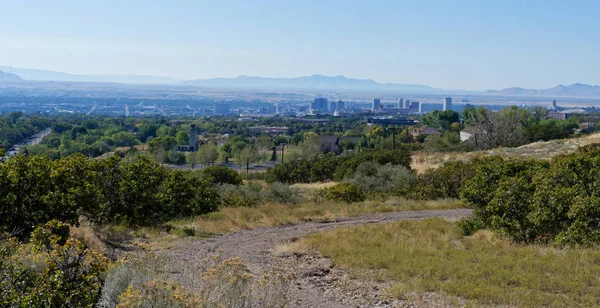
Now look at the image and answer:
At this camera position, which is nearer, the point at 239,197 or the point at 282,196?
the point at 239,197

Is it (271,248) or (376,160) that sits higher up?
(271,248)

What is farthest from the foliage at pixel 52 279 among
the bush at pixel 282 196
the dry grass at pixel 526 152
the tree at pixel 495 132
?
the tree at pixel 495 132

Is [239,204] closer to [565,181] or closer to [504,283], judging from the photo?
[565,181]

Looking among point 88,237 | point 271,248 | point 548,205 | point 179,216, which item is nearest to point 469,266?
point 548,205

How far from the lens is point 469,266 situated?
8.89m

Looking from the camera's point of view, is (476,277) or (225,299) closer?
(225,299)

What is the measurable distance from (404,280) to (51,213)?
638cm

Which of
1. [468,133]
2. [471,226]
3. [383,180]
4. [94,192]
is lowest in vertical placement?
[468,133]

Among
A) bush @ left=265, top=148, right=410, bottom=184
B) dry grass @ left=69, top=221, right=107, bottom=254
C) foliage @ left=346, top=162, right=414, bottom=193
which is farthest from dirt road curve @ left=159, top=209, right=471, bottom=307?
bush @ left=265, top=148, right=410, bottom=184

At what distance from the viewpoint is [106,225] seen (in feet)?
40.3

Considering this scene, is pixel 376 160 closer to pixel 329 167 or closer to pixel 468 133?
pixel 329 167

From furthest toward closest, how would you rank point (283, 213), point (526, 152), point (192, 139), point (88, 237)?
point (192, 139) → point (526, 152) → point (283, 213) → point (88, 237)

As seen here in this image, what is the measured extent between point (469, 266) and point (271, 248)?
4.24 metres

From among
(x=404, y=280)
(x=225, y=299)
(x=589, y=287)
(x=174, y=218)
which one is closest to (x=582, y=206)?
(x=589, y=287)
